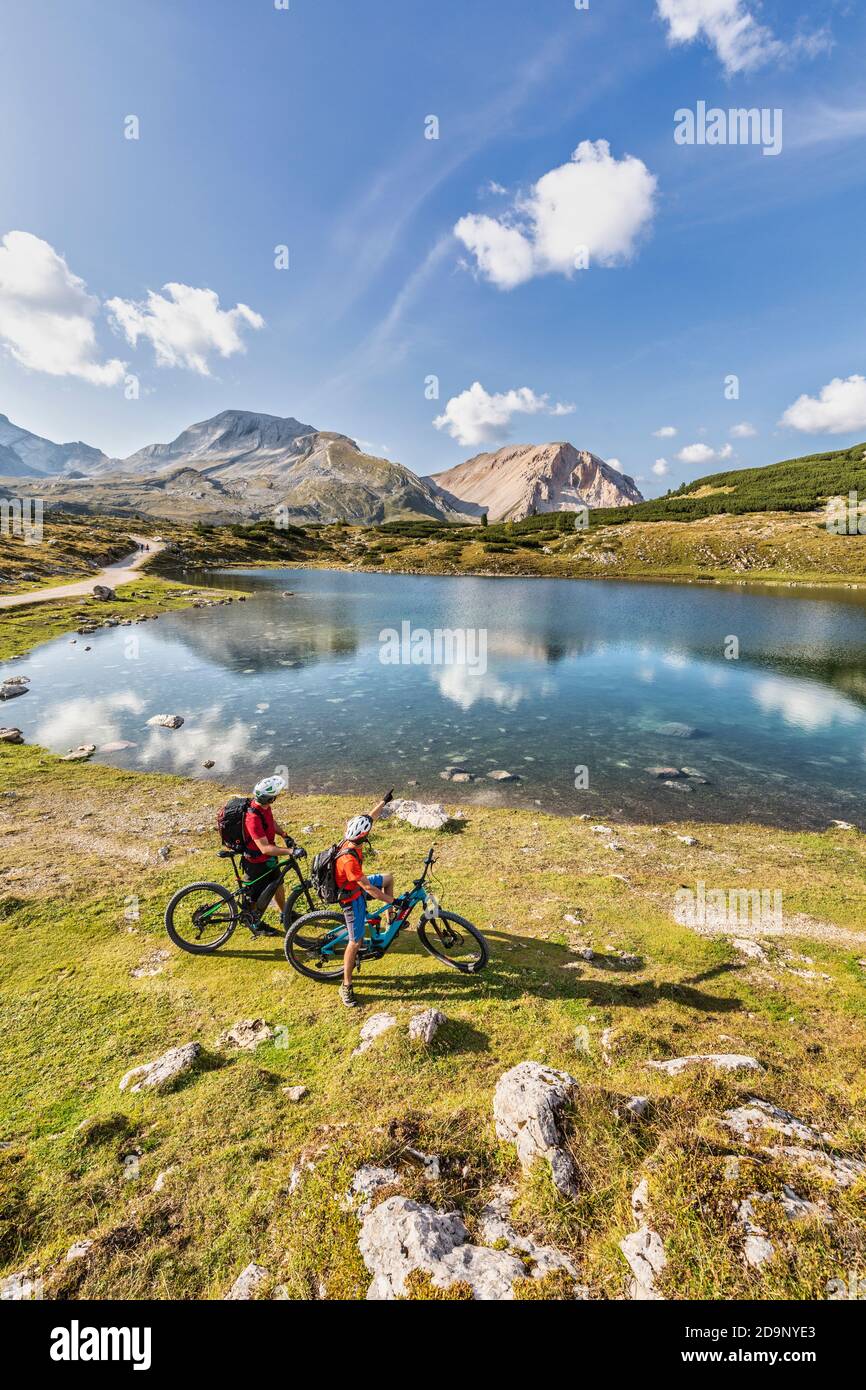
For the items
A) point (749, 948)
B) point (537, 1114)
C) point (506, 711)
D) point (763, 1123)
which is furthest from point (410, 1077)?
point (506, 711)

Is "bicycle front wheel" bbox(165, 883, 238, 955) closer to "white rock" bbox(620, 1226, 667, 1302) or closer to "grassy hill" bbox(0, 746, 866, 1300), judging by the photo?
"grassy hill" bbox(0, 746, 866, 1300)

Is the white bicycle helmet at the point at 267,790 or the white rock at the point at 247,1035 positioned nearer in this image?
the white rock at the point at 247,1035

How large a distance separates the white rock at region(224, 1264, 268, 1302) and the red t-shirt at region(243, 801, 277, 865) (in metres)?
6.95

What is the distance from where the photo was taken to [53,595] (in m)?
72.0

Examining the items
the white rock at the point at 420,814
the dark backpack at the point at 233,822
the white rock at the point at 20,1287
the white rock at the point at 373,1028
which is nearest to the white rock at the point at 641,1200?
the white rock at the point at 373,1028

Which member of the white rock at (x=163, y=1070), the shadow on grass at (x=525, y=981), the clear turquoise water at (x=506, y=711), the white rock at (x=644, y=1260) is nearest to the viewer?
the white rock at (x=644, y=1260)

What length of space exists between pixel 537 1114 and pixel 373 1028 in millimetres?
3556

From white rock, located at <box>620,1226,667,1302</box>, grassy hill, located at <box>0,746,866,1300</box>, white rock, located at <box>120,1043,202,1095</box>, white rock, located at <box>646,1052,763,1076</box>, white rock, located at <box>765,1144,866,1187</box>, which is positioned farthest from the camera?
white rock, located at <box>120,1043,202,1095</box>

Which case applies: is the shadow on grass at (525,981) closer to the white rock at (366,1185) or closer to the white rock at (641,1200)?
the white rock at (366,1185)

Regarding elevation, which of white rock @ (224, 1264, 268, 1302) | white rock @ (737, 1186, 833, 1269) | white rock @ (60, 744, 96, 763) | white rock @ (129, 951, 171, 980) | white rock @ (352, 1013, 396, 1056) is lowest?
white rock @ (129, 951, 171, 980)

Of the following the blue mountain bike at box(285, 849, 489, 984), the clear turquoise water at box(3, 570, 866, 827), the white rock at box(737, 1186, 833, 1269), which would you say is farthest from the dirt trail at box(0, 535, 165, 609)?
the white rock at box(737, 1186, 833, 1269)

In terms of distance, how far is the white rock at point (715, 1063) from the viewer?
7.45 metres

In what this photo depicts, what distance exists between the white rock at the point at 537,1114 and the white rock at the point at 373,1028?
8.08ft

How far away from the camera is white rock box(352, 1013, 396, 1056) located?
8.59m
